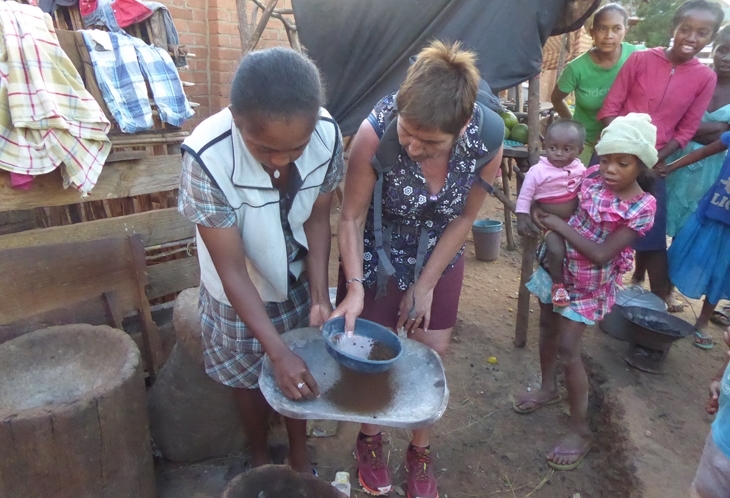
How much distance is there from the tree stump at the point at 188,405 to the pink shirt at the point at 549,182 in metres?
1.67

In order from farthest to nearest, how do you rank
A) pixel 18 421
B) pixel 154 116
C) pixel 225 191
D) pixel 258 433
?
pixel 154 116 < pixel 258 433 < pixel 18 421 < pixel 225 191

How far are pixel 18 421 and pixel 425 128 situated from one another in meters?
1.51

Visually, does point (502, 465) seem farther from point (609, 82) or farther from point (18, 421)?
point (609, 82)

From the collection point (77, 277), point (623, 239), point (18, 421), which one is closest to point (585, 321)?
point (623, 239)

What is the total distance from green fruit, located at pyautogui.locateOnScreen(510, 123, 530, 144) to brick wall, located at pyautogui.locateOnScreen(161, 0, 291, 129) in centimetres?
222

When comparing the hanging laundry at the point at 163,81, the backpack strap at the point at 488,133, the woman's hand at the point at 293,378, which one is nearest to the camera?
the woman's hand at the point at 293,378

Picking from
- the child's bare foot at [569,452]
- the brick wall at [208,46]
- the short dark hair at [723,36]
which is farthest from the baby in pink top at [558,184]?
the brick wall at [208,46]

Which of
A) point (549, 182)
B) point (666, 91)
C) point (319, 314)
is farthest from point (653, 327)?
point (319, 314)

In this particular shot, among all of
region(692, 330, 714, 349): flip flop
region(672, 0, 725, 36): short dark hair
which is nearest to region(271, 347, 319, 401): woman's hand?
region(692, 330, 714, 349): flip flop

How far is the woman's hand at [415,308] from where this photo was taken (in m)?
1.86

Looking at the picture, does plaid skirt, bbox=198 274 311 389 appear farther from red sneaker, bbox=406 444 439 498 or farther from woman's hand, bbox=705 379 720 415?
woman's hand, bbox=705 379 720 415

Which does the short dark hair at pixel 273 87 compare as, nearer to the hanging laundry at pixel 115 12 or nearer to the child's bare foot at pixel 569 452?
the hanging laundry at pixel 115 12

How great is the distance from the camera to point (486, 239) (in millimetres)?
4734

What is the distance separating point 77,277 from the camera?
7.90ft
